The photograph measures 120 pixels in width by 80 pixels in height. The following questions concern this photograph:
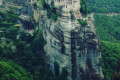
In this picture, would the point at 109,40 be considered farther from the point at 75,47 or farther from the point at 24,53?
the point at 75,47

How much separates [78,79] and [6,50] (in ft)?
52.0

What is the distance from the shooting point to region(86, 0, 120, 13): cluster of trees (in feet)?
286

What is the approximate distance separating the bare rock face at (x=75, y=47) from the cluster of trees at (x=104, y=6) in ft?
145

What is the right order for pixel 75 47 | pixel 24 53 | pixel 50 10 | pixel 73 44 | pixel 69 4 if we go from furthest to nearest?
pixel 24 53 < pixel 50 10 < pixel 75 47 < pixel 73 44 < pixel 69 4

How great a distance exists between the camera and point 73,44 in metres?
41.2

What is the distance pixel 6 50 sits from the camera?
48.9 meters

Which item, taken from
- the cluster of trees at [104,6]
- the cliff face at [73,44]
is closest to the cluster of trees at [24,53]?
the cliff face at [73,44]

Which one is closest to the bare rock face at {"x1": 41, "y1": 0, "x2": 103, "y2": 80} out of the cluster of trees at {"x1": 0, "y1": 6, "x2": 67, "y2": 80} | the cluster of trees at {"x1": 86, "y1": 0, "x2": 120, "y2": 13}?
the cluster of trees at {"x1": 0, "y1": 6, "x2": 67, "y2": 80}

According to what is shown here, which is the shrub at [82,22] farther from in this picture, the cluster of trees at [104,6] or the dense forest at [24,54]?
the cluster of trees at [104,6]

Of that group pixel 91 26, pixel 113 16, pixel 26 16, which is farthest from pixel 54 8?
pixel 113 16

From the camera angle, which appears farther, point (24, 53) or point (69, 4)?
point (24, 53)

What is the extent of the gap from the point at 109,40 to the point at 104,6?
67.0 feet

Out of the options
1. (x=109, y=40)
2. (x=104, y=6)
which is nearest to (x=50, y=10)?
(x=109, y=40)

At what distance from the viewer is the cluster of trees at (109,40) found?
55.5 meters
